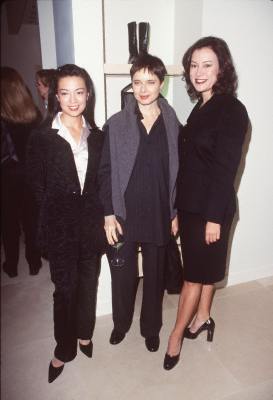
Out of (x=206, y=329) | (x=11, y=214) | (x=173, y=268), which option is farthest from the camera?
(x=206, y=329)

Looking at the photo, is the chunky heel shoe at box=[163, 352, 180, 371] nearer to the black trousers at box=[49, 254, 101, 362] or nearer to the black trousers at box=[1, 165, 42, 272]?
the black trousers at box=[49, 254, 101, 362]

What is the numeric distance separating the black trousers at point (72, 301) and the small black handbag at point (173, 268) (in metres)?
0.39

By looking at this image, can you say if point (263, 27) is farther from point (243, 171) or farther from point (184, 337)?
point (184, 337)

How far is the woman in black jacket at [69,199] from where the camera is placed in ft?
4.43

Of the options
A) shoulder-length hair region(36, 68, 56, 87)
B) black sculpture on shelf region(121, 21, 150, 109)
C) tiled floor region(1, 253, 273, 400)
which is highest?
black sculpture on shelf region(121, 21, 150, 109)

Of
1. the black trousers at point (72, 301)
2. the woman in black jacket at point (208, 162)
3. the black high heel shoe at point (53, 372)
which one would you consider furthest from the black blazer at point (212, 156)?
the black high heel shoe at point (53, 372)

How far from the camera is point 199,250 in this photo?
156 cm

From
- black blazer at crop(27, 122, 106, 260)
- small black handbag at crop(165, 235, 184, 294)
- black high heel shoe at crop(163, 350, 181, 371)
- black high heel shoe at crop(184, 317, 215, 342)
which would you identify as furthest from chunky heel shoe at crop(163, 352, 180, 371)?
black blazer at crop(27, 122, 106, 260)

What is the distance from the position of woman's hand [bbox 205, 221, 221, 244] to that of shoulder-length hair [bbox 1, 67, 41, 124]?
3.26 feet

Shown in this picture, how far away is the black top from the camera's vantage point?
4.88 ft

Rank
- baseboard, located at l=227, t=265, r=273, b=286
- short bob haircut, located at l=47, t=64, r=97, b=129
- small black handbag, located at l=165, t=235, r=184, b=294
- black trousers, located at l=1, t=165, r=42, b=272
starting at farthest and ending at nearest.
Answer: baseboard, located at l=227, t=265, r=273, b=286 → small black handbag, located at l=165, t=235, r=184, b=294 → short bob haircut, located at l=47, t=64, r=97, b=129 → black trousers, located at l=1, t=165, r=42, b=272

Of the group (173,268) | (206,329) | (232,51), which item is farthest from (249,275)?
(232,51)

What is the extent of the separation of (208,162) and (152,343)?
105 cm

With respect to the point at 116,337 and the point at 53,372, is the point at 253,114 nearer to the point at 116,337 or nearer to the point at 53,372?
the point at 116,337
